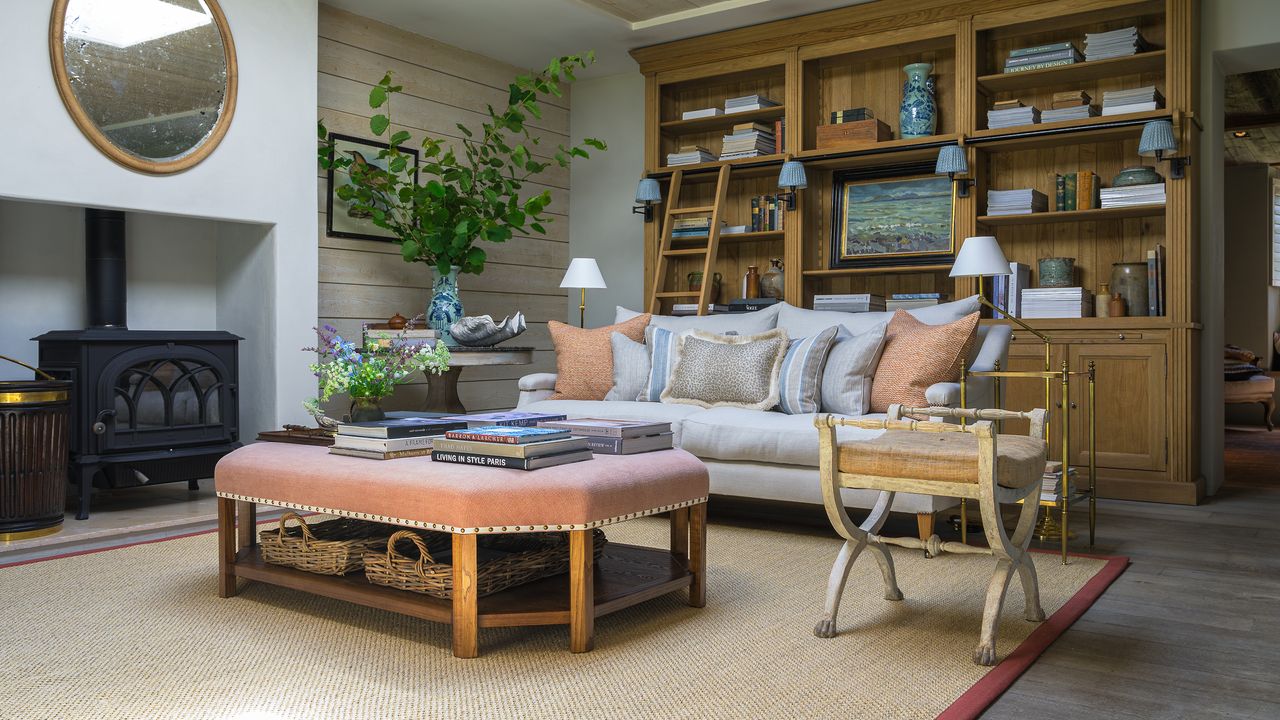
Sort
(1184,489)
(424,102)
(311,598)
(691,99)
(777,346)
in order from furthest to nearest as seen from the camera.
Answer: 1. (691,99)
2. (424,102)
3. (1184,489)
4. (777,346)
5. (311,598)

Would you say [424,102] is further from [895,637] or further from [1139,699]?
[1139,699]

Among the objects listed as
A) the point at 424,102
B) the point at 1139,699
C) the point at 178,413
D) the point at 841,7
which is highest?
the point at 841,7

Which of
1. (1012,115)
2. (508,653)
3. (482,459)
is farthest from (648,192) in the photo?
(508,653)

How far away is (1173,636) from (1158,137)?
2.84 m

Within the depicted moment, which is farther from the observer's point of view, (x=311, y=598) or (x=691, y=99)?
(x=691, y=99)

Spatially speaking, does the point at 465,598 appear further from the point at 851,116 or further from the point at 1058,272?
the point at 851,116

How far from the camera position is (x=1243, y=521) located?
4.09 metres

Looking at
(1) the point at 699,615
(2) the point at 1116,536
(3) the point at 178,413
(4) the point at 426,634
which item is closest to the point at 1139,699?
(1) the point at 699,615

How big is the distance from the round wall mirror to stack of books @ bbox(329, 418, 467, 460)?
2178mm

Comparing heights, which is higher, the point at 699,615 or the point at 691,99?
the point at 691,99

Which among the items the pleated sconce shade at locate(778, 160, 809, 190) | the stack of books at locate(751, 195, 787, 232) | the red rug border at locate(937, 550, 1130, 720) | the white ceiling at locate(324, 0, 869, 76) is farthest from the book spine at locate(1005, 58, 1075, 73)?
the red rug border at locate(937, 550, 1130, 720)

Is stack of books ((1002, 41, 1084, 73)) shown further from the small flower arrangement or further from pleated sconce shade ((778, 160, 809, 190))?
the small flower arrangement

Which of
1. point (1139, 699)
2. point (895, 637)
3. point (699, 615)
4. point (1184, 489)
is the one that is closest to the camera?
point (1139, 699)

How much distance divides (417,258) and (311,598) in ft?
9.13
